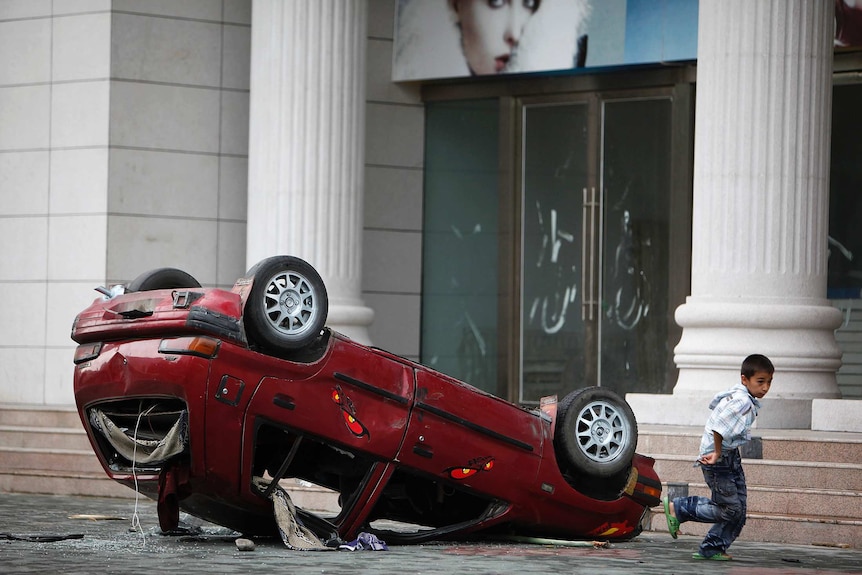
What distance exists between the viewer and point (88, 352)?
30.1 ft

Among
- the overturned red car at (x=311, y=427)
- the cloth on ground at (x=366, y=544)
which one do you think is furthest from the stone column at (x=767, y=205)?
the cloth on ground at (x=366, y=544)

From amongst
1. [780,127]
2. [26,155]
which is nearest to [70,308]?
[26,155]

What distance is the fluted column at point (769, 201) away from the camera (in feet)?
43.4

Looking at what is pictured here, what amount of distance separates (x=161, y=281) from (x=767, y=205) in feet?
19.2

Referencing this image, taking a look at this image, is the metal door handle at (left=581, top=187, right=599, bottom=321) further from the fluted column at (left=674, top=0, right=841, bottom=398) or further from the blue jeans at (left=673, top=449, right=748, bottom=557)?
the blue jeans at (left=673, top=449, right=748, bottom=557)

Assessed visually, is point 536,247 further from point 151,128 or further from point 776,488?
point 776,488

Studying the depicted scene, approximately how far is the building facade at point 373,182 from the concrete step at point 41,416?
3.14 feet

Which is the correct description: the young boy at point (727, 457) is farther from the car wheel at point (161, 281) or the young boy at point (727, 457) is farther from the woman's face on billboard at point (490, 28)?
the woman's face on billboard at point (490, 28)

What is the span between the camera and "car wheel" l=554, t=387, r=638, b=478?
9.91 m

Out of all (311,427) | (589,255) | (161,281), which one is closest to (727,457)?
(311,427)

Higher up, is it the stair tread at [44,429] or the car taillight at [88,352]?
the car taillight at [88,352]

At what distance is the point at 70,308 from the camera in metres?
17.0

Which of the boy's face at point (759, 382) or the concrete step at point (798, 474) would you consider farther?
the concrete step at point (798, 474)

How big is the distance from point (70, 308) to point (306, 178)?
3.15 meters
